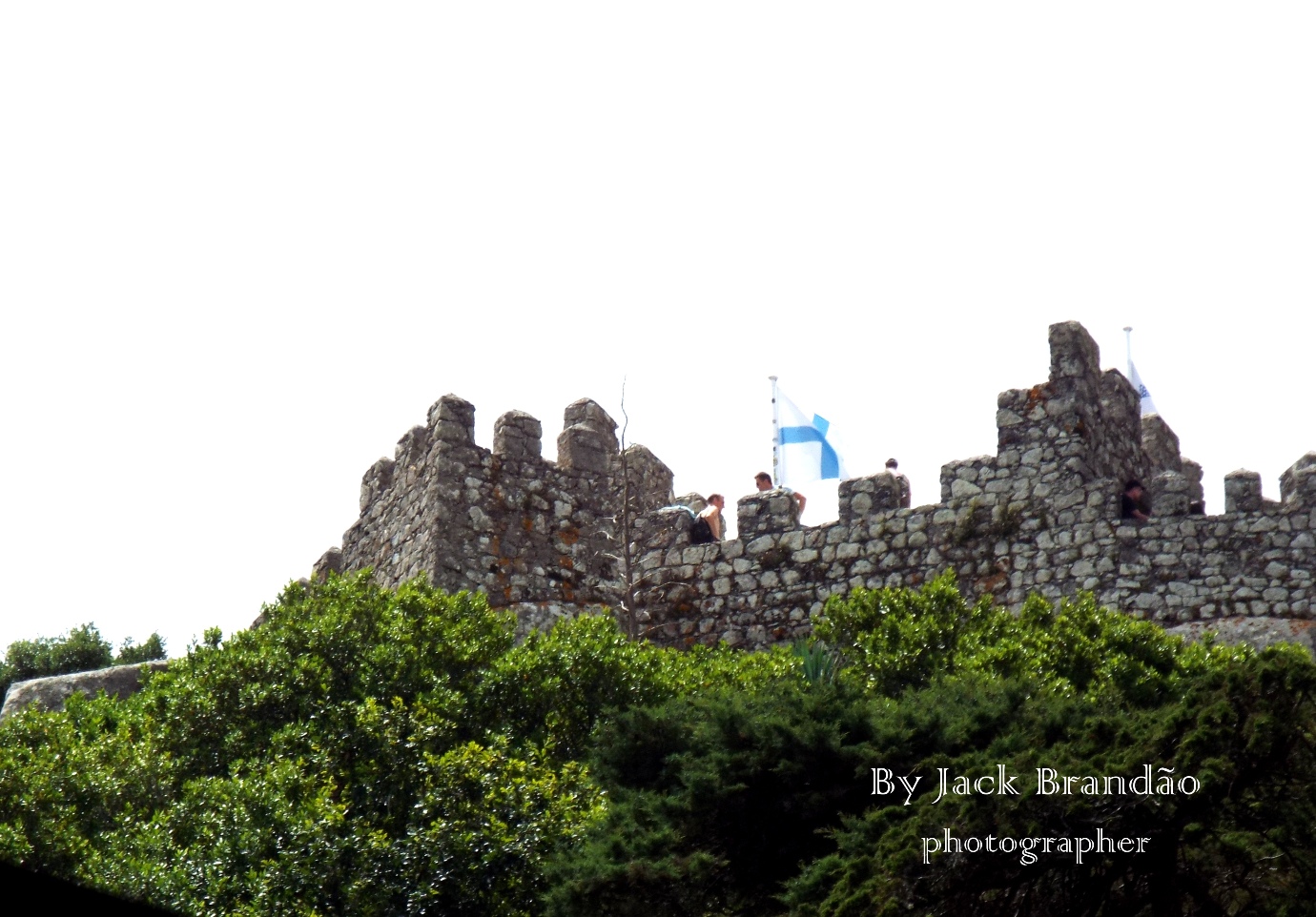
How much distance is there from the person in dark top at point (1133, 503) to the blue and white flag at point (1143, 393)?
2472 millimetres

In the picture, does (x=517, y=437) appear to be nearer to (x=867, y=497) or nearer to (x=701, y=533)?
(x=701, y=533)

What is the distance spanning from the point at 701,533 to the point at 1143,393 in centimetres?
457

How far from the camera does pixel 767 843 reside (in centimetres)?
920

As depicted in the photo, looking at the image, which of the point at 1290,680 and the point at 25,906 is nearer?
the point at 25,906

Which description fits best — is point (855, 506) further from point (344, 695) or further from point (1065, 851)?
point (1065, 851)

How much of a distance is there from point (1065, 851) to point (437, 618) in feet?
17.8

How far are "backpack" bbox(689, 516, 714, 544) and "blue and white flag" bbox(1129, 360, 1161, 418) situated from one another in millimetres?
4265

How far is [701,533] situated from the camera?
15.5 m

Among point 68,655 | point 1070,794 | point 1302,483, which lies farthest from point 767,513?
point 68,655

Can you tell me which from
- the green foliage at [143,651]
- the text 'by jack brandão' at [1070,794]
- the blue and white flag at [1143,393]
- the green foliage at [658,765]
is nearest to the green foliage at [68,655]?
the green foliage at [143,651]

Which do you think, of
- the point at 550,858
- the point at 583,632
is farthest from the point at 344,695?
the point at 550,858

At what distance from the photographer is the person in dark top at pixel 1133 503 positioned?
13.8m

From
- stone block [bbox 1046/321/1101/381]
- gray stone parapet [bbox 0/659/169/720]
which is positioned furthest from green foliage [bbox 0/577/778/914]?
stone block [bbox 1046/321/1101/381]

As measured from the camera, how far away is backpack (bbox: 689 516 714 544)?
1550 centimetres
